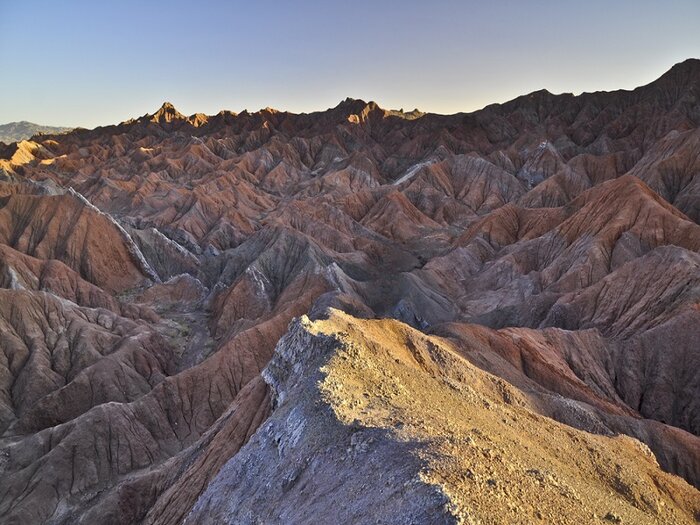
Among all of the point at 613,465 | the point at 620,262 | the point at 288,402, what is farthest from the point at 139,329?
the point at 620,262

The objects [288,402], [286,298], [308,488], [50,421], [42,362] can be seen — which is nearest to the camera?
[308,488]

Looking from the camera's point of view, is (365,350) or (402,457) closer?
(402,457)

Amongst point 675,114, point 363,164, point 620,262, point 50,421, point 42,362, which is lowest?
point 50,421

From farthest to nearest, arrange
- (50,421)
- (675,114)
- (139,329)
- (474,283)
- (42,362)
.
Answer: (675,114)
(474,283)
(139,329)
(42,362)
(50,421)

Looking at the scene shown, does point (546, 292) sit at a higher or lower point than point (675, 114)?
lower

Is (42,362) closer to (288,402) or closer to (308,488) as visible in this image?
(288,402)

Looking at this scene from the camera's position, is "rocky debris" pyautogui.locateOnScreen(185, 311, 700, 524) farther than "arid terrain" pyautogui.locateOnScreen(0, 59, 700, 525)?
No

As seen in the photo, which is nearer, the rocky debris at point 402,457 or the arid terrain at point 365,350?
the rocky debris at point 402,457

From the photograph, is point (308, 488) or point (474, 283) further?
point (474, 283)
